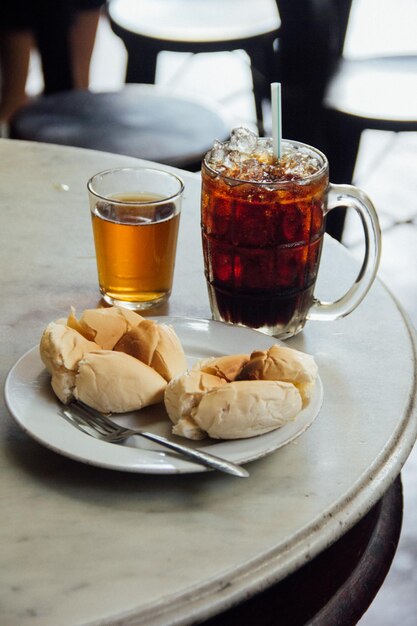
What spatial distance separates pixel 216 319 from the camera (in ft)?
2.93

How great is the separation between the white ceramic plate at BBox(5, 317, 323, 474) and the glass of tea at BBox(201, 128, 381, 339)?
13 cm

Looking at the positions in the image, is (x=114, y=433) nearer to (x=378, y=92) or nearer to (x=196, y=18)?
(x=378, y=92)

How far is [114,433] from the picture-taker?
2.16 feet

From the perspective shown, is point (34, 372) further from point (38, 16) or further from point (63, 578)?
point (38, 16)

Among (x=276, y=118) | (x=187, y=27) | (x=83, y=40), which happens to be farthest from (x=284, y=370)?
(x=83, y=40)

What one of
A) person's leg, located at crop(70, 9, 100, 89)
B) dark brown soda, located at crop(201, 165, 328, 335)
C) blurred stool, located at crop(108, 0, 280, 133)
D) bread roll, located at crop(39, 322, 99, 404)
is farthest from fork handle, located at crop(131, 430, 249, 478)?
person's leg, located at crop(70, 9, 100, 89)

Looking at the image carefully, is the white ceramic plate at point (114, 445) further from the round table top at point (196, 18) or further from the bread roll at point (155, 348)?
the round table top at point (196, 18)

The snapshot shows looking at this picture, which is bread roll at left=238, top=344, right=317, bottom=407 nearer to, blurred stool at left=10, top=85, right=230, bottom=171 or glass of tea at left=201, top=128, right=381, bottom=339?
glass of tea at left=201, top=128, right=381, bottom=339

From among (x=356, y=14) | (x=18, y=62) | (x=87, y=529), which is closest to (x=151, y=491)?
(x=87, y=529)

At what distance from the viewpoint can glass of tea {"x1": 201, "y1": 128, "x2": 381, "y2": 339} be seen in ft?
2.68

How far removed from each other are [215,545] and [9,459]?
0.59 feet

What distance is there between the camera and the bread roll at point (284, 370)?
27.0 inches

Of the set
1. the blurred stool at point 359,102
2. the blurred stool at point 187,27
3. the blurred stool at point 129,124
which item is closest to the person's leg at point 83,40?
the blurred stool at point 187,27

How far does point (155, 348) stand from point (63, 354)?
0.07 meters
